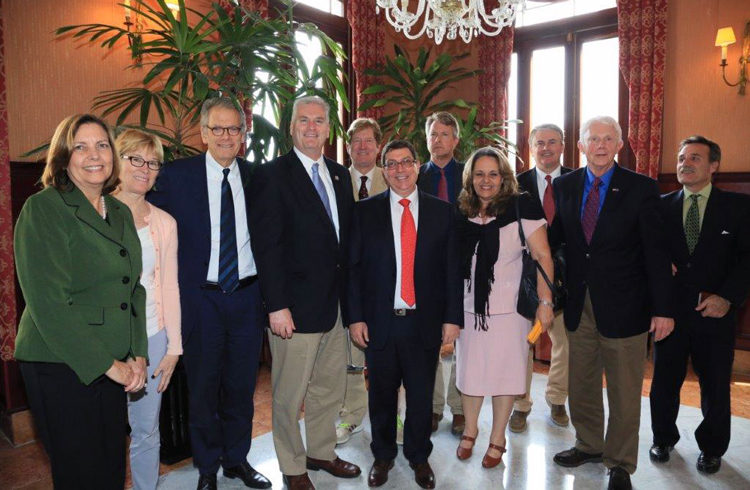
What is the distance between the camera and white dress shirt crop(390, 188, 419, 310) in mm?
2689

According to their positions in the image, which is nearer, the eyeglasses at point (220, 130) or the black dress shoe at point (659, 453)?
the eyeglasses at point (220, 130)

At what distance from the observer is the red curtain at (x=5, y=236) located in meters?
3.25

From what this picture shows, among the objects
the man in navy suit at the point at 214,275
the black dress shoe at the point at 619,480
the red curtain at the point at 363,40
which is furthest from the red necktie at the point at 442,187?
the red curtain at the point at 363,40

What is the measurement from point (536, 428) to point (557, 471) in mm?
594

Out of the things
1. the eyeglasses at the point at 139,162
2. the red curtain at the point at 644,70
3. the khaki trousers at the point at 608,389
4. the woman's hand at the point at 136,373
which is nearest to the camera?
the woman's hand at the point at 136,373

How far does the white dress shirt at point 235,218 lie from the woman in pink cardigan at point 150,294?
226mm

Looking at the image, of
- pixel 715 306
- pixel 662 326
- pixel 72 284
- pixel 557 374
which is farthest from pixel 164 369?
pixel 715 306

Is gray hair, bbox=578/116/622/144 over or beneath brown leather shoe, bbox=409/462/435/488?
over

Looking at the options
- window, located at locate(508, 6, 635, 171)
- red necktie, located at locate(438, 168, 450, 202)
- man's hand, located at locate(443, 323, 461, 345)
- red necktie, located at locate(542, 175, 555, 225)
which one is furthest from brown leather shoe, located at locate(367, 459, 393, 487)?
window, located at locate(508, 6, 635, 171)

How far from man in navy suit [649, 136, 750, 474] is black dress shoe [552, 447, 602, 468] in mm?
362

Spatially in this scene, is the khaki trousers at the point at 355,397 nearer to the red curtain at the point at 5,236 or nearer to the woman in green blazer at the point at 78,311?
the woman in green blazer at the point at 78,311

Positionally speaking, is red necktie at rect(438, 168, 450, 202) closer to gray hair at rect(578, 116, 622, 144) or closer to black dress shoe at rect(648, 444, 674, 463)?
gray hair at rect(578, 116, 622, 144)

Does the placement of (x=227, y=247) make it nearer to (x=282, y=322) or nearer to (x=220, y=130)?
(x=282, y=322)

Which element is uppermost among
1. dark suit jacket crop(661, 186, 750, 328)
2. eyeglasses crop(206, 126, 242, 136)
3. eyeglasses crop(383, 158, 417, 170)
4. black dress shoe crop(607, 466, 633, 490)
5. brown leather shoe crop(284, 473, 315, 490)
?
eyeglasses crop(206, 126, 242, 136)
